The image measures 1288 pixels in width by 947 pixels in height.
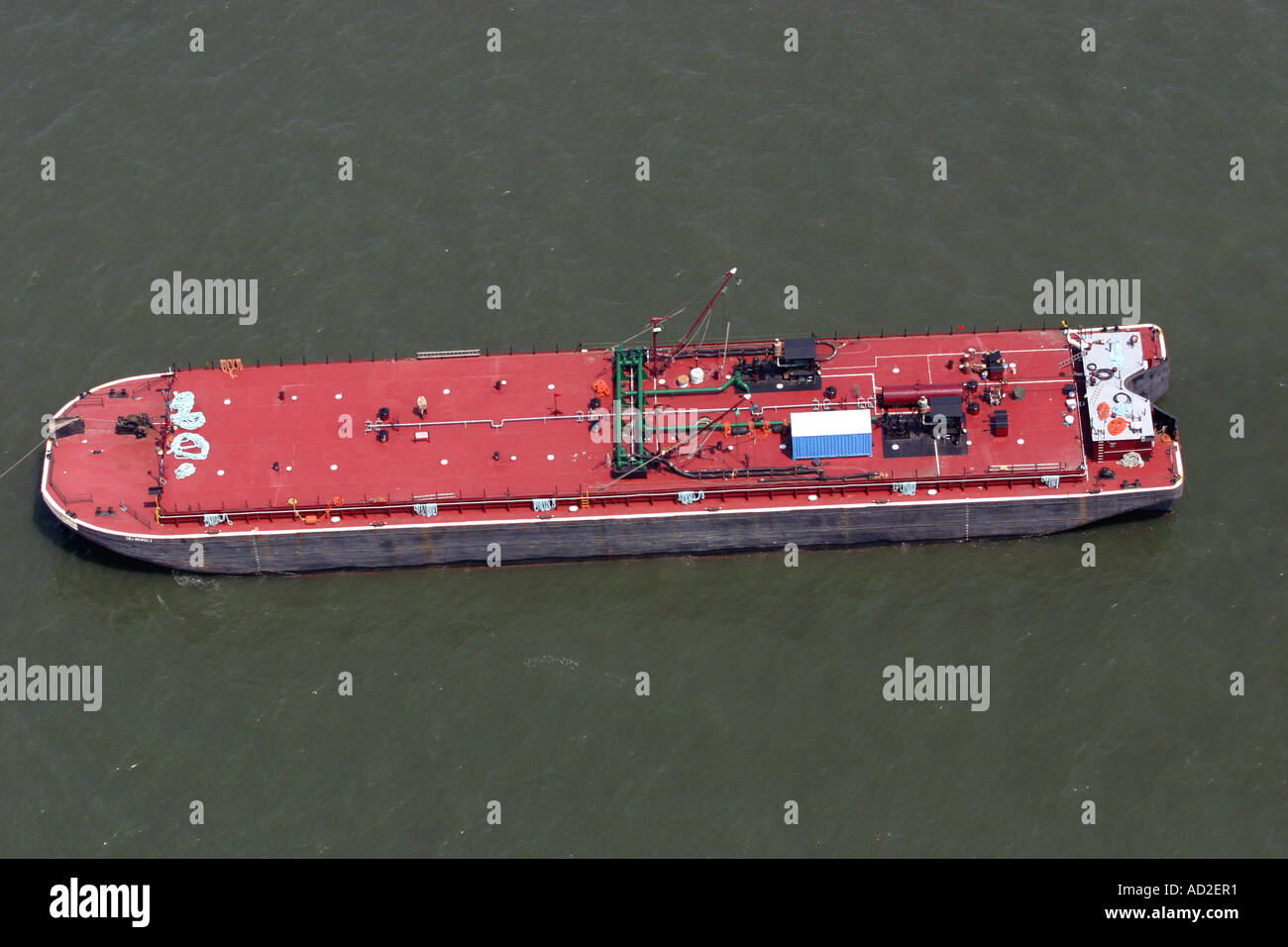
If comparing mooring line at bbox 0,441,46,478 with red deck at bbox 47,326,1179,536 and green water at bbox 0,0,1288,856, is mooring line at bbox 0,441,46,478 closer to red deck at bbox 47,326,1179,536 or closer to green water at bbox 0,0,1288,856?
green water at bbox 0,0,1288,856

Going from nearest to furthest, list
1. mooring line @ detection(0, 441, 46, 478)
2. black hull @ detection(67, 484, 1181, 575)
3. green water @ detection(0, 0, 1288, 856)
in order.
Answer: green water @ detection(0, 0, 1288, 856) → black hull @ detection(67, 484, 1181, 575) → mooring line @ detection(0, 441, 46, 478)

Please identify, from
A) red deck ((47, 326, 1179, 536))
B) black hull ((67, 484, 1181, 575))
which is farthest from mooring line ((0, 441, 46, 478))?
black hull ((67, 484, 1181, 575))

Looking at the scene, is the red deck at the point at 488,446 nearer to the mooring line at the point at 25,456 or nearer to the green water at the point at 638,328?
the mooring line at the point at 25,456

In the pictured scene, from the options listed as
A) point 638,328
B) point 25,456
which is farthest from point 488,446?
point 25,456

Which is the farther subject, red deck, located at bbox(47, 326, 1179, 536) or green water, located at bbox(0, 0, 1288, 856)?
red deck, located at bbox(47, 326, 1179, 536)

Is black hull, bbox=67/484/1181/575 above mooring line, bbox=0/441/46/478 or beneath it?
beneath

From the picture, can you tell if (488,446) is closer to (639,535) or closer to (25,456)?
(639,535)
